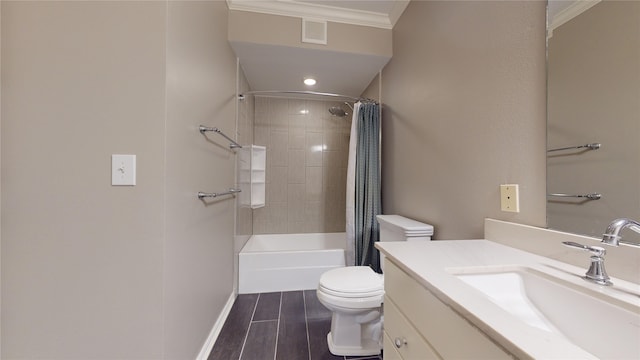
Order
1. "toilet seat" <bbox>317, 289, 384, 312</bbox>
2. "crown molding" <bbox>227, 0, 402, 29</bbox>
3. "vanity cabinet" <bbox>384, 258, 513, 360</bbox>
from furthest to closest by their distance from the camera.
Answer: "crown molding" <bbox>227, 0, 402, 29</bbox> < "toilet seat" <bbox>317, 289, 384, 312</bbox> < "vanity cabinet" <bbox>384, 258, 513, 360</bbox>

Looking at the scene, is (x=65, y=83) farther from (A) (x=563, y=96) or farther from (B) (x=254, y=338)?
(A) (x=563, y=96)

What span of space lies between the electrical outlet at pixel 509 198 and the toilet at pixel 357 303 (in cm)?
50

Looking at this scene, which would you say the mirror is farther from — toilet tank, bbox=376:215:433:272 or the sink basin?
toilet tank, bbox=376:215:433:272

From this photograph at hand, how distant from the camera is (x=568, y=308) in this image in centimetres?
60

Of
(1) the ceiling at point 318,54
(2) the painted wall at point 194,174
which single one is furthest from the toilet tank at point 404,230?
(1) the ceiling at point 318,54

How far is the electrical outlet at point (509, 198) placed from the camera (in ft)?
3.20

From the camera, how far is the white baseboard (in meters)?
1.43

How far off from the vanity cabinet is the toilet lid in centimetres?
48

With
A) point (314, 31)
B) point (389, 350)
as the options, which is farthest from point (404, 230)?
point (314, 31)

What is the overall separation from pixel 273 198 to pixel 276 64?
64.6 inches

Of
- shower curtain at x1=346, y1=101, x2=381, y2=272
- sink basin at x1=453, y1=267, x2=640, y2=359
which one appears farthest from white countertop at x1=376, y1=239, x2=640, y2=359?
shower curtain at x1=346, y1=101, x2=381, y2=272

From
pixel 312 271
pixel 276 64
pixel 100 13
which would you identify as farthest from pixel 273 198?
pixel 100 13

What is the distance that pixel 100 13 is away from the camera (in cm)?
94

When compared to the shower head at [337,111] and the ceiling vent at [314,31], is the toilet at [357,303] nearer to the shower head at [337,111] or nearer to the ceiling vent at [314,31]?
the ceiling vent at [314,31]
